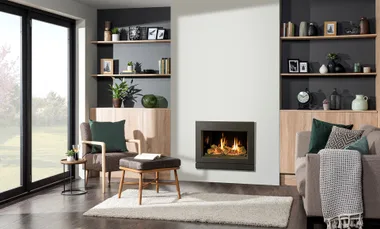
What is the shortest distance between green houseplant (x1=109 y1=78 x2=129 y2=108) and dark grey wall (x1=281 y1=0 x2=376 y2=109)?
2.30 meters

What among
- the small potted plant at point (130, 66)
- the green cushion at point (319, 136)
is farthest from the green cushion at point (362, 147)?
the small potted plant at point (130, 66)

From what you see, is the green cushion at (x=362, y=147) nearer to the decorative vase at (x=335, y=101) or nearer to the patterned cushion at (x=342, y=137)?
the patterned cushion at (x=342, y=137)

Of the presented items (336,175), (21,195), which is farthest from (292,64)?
(21,195)

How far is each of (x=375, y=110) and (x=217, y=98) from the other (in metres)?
2.04

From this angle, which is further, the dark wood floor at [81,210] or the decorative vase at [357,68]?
the decorative vase at [357,68]

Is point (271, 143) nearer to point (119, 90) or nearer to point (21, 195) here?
point (119, 90)

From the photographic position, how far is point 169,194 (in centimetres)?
638

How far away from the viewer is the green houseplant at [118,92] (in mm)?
7938

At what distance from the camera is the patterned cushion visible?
577cm

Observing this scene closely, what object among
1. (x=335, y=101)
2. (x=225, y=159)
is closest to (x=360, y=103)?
(x=335, y=101)

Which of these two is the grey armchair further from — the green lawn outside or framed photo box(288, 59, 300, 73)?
framed photo box(288, 59, 300, 73)

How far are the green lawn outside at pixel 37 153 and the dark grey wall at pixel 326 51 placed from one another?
3098 mm

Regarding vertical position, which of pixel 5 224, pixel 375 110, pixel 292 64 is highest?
pixel 292 64

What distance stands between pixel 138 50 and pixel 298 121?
8.56 ft
